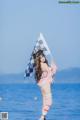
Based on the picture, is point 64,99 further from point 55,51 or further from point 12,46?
point 12,46

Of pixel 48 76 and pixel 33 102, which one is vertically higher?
pixel 48 76

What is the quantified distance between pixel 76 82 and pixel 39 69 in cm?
20

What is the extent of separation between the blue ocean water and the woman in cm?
2

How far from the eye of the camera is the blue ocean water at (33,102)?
7.20 ft

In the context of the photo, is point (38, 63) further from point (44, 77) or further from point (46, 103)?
point (46, 103)

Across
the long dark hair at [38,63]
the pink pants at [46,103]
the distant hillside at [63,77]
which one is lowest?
the pink pants at [46,103]

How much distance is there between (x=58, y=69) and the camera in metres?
2.19

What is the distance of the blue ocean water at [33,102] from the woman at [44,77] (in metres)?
0.02

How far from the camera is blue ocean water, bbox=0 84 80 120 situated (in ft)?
7.20

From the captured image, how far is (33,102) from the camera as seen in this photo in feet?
7.27

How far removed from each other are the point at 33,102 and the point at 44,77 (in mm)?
142

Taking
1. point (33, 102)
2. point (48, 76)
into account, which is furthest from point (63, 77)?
point (33, 102)

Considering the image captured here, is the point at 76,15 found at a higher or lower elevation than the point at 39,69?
higher

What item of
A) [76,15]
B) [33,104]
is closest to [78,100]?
[33,104]
